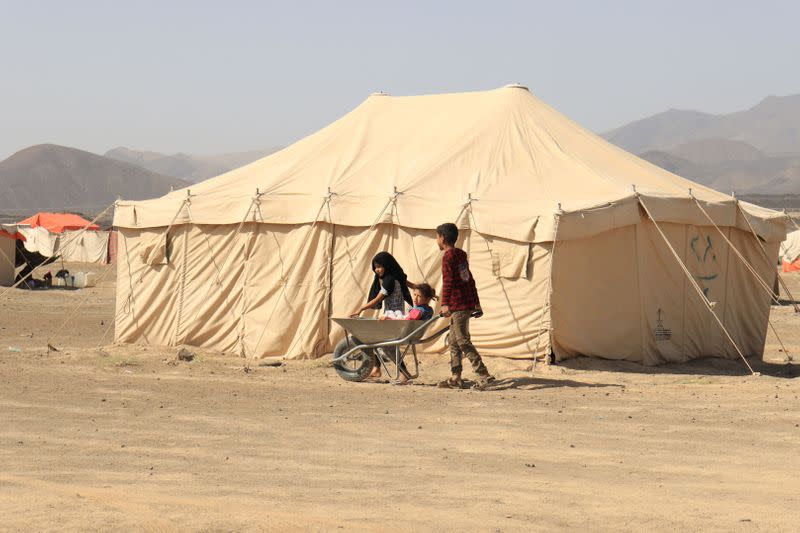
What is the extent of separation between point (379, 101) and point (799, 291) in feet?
65.2

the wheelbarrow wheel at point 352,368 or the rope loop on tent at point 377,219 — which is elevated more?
the rope loop on tent at point 377,219

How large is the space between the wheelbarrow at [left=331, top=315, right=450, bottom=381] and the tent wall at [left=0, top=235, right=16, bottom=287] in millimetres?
19220

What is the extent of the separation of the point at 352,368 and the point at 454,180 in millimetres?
3168

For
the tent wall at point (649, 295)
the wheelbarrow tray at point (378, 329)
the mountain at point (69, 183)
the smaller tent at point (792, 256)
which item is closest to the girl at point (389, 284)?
the wheelbarrow tray at point (378, 329)

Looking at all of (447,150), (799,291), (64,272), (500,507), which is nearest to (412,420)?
(500,507)

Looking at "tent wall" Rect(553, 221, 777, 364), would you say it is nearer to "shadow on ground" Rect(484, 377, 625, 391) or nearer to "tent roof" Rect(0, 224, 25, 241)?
Answer: "shadow on ground" Rect(484, 377, 625, 391)

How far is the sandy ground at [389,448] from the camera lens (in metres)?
6.55

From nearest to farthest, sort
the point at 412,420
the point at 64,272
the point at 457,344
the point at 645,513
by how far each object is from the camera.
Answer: the point at 645,513 → the point at 412,420 → the point at 457,344 → the point at 64,272

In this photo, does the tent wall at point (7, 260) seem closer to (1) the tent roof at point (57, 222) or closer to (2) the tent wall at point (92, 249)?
(1) the tent roof at point (57, 222)

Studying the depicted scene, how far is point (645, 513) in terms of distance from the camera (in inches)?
263

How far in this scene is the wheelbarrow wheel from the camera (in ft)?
43.6

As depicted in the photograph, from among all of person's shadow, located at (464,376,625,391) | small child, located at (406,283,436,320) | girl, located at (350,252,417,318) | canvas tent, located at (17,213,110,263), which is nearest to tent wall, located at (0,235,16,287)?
canvas tent, located at (17,213,110,263)

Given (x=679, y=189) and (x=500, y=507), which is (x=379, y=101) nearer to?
(x=679, y=189)

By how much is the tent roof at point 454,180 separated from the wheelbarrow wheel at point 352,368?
211 cm
